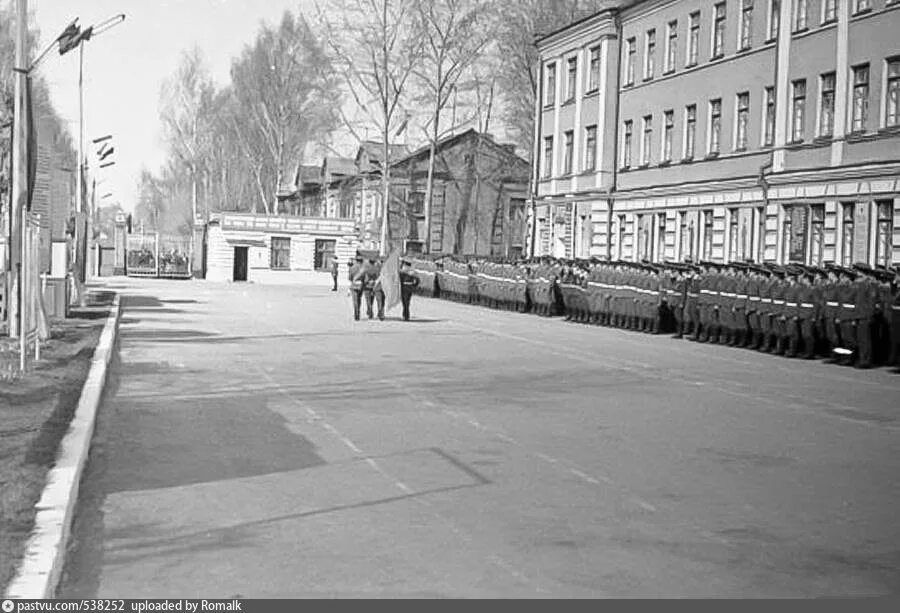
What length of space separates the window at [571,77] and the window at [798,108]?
739 inches

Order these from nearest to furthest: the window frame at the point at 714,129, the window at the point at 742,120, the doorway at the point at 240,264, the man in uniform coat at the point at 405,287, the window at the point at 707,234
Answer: the man in uniform coat at the point at 405,287 → the window at the point at 742,120 → the window at the point at 707,234 → the window frame at the point at 714,129 → the doorway at the point at 240,264

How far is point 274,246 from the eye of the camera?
84.6m

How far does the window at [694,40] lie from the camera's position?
152 ft

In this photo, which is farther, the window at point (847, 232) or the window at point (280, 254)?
the window at point (280, 254)

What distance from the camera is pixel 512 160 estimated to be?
88438mm

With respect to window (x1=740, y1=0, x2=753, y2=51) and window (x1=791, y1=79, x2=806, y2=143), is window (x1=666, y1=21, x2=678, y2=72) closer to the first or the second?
window (x1=740, y1=0, x2=753, y2=51)

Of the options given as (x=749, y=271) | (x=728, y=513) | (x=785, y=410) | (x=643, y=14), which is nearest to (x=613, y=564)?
(x=728, y=513)

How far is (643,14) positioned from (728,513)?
143ft

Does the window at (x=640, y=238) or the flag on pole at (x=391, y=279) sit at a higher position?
the window at (x=640, y=238)

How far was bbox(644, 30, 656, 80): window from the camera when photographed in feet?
165

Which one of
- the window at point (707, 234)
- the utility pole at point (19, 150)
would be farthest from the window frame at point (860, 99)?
the utility pole at point (19, 150)

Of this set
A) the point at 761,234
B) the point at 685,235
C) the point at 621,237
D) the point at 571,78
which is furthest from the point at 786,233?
the point at 571,78

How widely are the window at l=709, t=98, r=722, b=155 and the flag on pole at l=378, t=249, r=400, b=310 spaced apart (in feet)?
43.3

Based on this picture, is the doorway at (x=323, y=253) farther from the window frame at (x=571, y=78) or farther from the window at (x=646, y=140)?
the window at (x=646, y=140)
